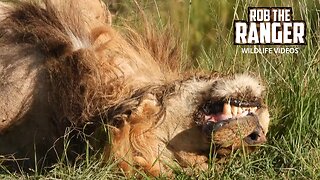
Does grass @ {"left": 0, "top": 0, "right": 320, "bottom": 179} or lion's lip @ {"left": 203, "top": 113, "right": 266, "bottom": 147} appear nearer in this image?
lion's lip @ {"left": 203, "top": 113, "right": 266, "bottom": 147}

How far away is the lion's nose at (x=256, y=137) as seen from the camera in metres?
3.82

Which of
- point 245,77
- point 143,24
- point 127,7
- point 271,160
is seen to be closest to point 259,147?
point 271,160

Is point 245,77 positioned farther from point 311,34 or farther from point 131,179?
point 311,34

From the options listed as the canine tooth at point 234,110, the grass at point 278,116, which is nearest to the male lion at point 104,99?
the canine tooth at point 234,110

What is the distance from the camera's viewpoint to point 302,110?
4391 millimetres

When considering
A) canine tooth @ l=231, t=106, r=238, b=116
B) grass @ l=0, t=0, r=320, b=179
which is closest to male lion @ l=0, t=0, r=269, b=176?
canine tooth @ l=231, t=106, r=238, b=116

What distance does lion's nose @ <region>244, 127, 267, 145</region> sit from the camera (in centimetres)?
382

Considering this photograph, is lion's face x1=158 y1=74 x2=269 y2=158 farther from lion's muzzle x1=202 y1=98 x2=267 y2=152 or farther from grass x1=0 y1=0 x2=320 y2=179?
grass x1=0 y1=0 x2=320 y2=179

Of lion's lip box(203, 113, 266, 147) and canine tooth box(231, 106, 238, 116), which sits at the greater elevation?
canine tooth box(231, 106, 238, 116)

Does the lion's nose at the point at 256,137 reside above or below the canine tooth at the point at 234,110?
below

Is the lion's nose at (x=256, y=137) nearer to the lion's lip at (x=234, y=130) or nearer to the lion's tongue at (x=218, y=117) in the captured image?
the lion's lip at (x=234, y=130)

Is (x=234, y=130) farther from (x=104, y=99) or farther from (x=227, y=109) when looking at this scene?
(x=104, y=99)

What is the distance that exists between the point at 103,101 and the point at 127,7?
133 centimetres

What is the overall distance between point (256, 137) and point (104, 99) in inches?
27.7
